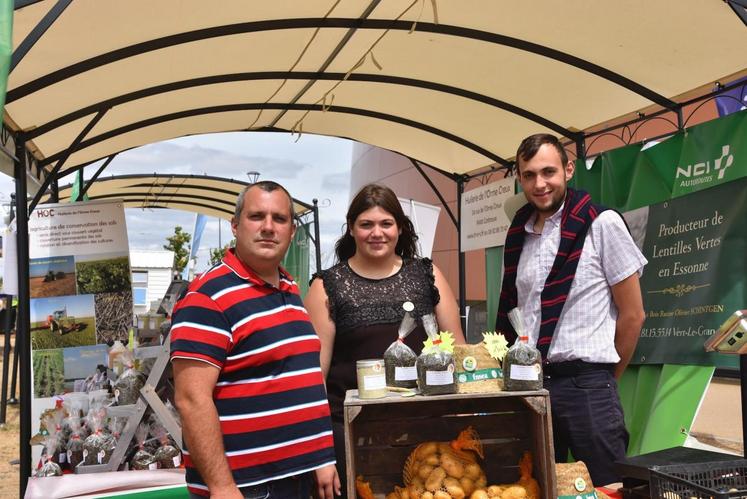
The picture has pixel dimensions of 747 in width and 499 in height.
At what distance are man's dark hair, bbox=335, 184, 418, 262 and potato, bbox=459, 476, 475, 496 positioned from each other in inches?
39.8

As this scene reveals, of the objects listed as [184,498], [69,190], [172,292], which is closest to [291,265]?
[69,190]

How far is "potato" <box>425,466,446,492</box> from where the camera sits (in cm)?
214

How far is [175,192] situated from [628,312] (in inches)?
435

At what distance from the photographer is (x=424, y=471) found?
2.20 meters

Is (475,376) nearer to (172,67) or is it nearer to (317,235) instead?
(172,67)

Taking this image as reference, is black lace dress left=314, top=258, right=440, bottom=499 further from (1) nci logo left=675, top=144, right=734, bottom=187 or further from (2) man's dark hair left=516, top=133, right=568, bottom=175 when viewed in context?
(1) nci logo left=675, top=144, right=734, bottom=187

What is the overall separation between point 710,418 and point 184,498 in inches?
262

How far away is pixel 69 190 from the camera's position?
37.2 ft

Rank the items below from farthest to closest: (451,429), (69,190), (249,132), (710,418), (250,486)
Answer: (69,190), (710,418), (249,132), (451,429), (250,486)

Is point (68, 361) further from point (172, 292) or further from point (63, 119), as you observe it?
point (63, 119)

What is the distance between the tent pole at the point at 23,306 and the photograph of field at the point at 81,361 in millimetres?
276

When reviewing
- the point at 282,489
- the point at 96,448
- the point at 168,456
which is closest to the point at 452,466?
the point at 282,489

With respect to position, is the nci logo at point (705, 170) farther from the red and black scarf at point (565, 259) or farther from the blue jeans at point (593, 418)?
the blue jeans at point (593, 418)

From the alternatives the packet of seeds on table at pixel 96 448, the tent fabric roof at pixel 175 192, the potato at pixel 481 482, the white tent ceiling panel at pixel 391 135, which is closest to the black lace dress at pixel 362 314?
the potato at pixel 481 482
